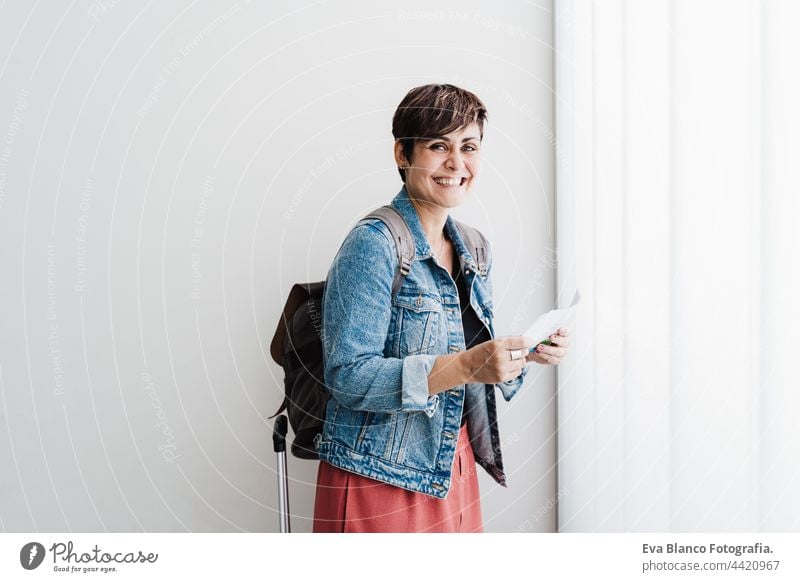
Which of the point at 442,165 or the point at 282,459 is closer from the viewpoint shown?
the point at 442,165

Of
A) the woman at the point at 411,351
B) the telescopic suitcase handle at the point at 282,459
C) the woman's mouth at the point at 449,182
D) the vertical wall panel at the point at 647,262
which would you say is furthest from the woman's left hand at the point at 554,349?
the telescopic suitcase handle at the point at 282,459

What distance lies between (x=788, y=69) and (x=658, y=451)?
18.3 inches

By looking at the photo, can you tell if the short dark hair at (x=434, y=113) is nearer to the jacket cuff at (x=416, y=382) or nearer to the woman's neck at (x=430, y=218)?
the woman's neck at (x=430, y=218)

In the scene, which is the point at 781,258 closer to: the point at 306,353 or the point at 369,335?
the point at 369,335

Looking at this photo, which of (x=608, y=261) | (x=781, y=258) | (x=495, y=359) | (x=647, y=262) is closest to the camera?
(x=781, y=258)

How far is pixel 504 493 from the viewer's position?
104cm

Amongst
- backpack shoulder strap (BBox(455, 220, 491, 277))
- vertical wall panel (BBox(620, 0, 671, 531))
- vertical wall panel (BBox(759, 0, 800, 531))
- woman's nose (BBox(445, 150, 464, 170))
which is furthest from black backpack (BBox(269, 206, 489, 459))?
vertical wall panel (BBox(759, 0, 800, 531))

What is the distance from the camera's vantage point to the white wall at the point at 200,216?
96 centimetres

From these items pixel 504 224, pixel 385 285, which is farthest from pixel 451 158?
pixel 504 224

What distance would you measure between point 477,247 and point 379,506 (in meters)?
0.35

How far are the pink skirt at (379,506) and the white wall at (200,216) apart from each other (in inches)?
12.2

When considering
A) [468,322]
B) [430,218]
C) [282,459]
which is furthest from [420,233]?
[282,459]

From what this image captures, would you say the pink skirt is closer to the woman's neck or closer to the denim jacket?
the denim jacket

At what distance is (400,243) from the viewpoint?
687 mm
